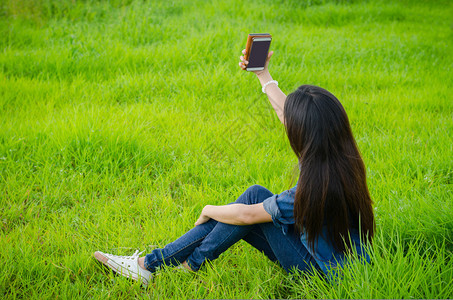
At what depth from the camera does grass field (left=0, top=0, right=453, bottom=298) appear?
2.45 meters

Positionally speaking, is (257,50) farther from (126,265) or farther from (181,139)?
(126,265)

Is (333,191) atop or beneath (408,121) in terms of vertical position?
atop

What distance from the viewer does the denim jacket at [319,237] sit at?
2.07 meters

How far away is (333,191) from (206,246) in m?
0.95

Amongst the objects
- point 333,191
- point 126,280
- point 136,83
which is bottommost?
point 126,280

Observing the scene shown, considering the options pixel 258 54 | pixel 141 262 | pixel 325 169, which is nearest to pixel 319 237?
pixel 325 169

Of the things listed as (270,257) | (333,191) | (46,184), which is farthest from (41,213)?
(333,191)

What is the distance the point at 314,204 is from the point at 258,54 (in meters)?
1.42

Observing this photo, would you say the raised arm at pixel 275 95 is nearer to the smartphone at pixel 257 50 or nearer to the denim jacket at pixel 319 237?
the smartphone at pixel 257 50

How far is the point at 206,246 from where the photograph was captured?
8.01ft


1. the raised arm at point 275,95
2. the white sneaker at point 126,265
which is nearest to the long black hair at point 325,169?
the raised arm at point 275,95

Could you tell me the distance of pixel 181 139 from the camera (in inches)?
162

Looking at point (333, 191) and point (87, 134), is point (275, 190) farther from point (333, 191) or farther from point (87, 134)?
point (87, 134)

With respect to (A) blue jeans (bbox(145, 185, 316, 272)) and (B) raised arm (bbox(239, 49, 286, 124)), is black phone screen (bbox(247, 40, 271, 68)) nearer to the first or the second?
(B) raised arm (bbox(239, 49, 286, 124))
